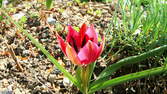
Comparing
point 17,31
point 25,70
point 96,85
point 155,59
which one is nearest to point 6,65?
point 25,70

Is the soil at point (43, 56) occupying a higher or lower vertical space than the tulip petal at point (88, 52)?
lower

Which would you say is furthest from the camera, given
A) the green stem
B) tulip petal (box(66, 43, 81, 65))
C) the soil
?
the soil

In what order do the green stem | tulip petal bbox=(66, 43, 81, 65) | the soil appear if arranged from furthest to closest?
1. the soil
2. the green stem
3. tulip petal bbox=(66, 43, 81, 65)

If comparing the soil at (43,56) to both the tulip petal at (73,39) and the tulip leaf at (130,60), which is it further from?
the tulip petal at (73,39)

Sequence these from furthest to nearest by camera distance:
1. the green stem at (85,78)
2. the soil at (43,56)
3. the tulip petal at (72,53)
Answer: the soil at (43,56) < the green stem at (85,78) < the tulip petal at (72,53)

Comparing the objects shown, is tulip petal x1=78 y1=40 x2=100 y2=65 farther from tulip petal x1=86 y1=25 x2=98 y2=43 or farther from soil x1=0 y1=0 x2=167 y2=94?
soil x1=0 y1=0 x2=167 y2=94

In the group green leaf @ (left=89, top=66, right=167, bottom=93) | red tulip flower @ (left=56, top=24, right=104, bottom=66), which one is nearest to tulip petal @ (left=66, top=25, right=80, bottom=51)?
red tulip flower @ (left=56, top=24, right=104, bottom=66)

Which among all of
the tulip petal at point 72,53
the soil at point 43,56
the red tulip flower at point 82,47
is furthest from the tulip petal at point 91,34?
the soil at point 43,56

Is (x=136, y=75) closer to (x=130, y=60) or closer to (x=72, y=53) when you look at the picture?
(x=130, y=60)
